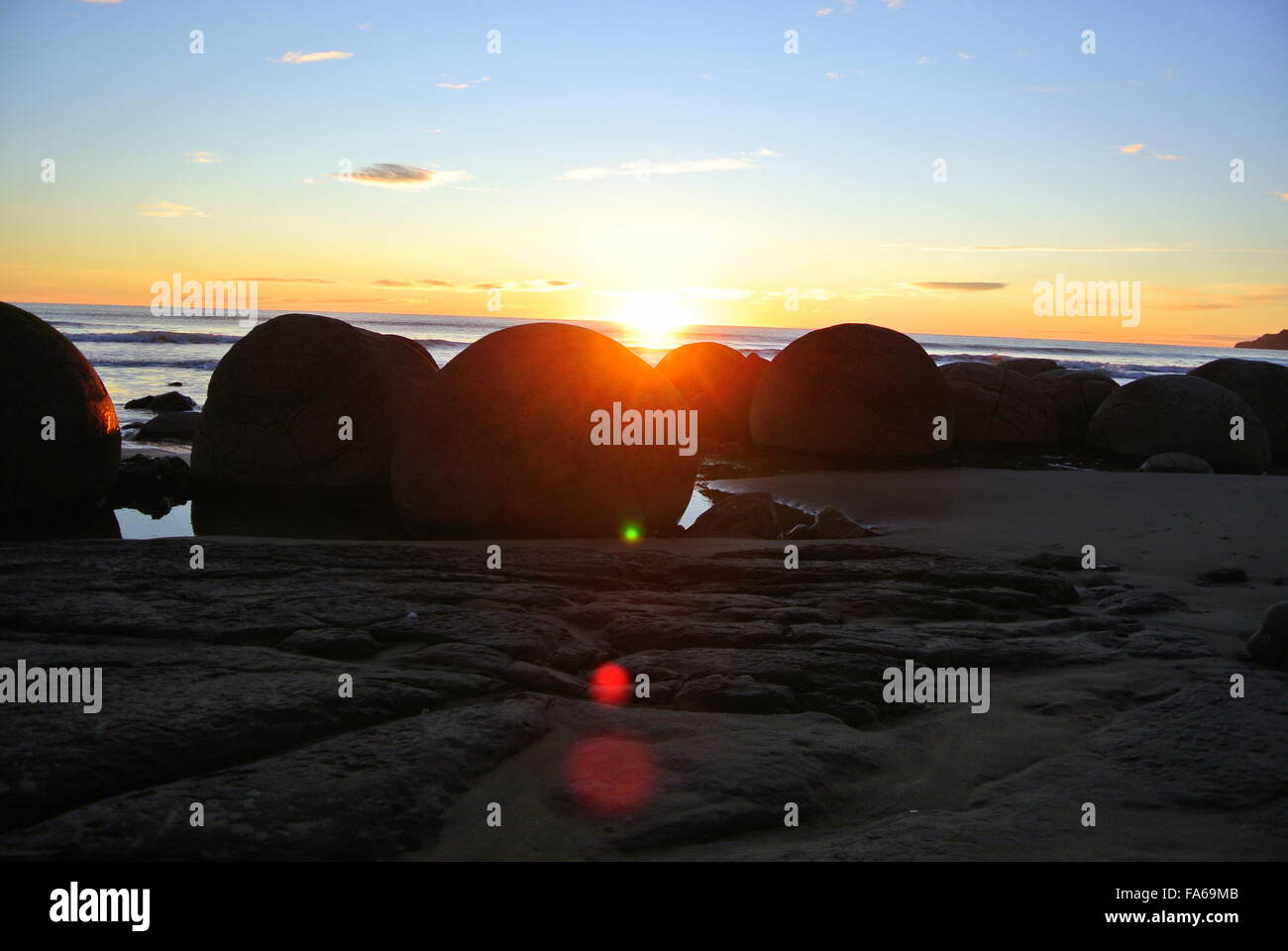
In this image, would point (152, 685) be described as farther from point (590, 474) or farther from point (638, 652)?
point (590, 474)

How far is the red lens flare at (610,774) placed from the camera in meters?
2.67

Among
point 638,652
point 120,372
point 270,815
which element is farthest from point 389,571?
point 120,372

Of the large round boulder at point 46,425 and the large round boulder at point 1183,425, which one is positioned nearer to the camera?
the large round boulder at point 46,425

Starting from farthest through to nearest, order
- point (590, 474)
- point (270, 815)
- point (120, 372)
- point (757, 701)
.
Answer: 1. point (120, 372)
2. point (590, 474)
3. point (757, 701)
4. point (270, 815)

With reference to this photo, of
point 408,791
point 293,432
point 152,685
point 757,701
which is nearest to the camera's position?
point 408,791

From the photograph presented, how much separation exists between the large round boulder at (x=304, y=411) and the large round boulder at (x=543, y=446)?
1.35m

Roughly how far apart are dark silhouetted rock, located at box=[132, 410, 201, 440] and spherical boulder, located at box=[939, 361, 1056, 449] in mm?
9839

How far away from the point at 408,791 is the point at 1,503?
625 cm

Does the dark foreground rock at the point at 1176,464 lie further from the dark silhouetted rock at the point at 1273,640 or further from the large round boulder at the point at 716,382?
the dark silhouetted rock at the point at 1273,640

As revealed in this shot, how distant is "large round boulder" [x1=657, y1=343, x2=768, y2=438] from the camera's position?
1503cm

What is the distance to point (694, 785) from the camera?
9.00 ft

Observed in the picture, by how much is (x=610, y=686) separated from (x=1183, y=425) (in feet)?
38.5

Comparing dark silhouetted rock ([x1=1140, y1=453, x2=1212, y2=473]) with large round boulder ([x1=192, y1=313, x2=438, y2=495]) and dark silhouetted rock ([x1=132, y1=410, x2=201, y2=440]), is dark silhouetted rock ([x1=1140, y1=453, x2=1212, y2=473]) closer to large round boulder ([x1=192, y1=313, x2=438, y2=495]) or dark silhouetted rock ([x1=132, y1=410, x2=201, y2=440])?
large round boulder ([x1=192, y1=313, x2=438, y2=495])

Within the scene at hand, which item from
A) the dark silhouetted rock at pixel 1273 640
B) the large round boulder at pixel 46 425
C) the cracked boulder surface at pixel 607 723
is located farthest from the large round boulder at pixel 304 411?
the dark silhouetted rock at pixel 1273 640
